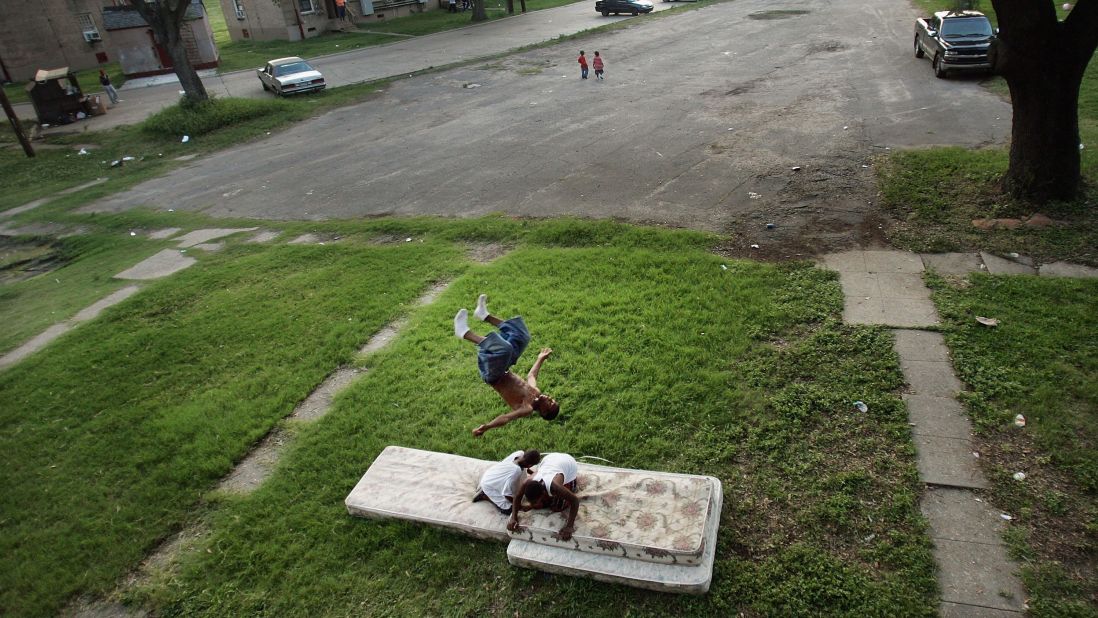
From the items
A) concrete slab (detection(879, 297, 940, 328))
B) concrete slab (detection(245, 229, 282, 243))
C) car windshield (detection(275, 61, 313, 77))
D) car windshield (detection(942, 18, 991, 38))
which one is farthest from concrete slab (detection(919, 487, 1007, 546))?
car windshield (detection(275, 61, 313, 77))

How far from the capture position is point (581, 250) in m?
10.1

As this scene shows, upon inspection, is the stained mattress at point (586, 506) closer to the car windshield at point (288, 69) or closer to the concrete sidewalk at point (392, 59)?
the car windshield at point (288, 69)

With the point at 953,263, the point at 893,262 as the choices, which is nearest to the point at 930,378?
the point at 893,262

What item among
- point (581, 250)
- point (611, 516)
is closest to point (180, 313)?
point (581, 250)

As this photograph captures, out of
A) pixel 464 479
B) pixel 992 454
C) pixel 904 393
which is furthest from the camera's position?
pixel 904 393

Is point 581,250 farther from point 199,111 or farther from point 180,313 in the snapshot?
point 199,111

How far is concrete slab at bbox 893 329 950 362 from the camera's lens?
6.86 metres

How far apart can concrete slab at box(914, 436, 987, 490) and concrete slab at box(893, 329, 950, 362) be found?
4.28ft

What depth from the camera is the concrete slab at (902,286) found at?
7.95 m

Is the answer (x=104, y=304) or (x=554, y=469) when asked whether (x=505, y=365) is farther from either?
(x=104, y=304)

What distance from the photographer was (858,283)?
8.33 metres

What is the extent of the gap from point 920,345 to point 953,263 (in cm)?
222

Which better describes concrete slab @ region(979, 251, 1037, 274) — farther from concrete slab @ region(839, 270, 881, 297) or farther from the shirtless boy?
the shirtless boy

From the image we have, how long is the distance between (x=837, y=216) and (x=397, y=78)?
20606 millimetres
